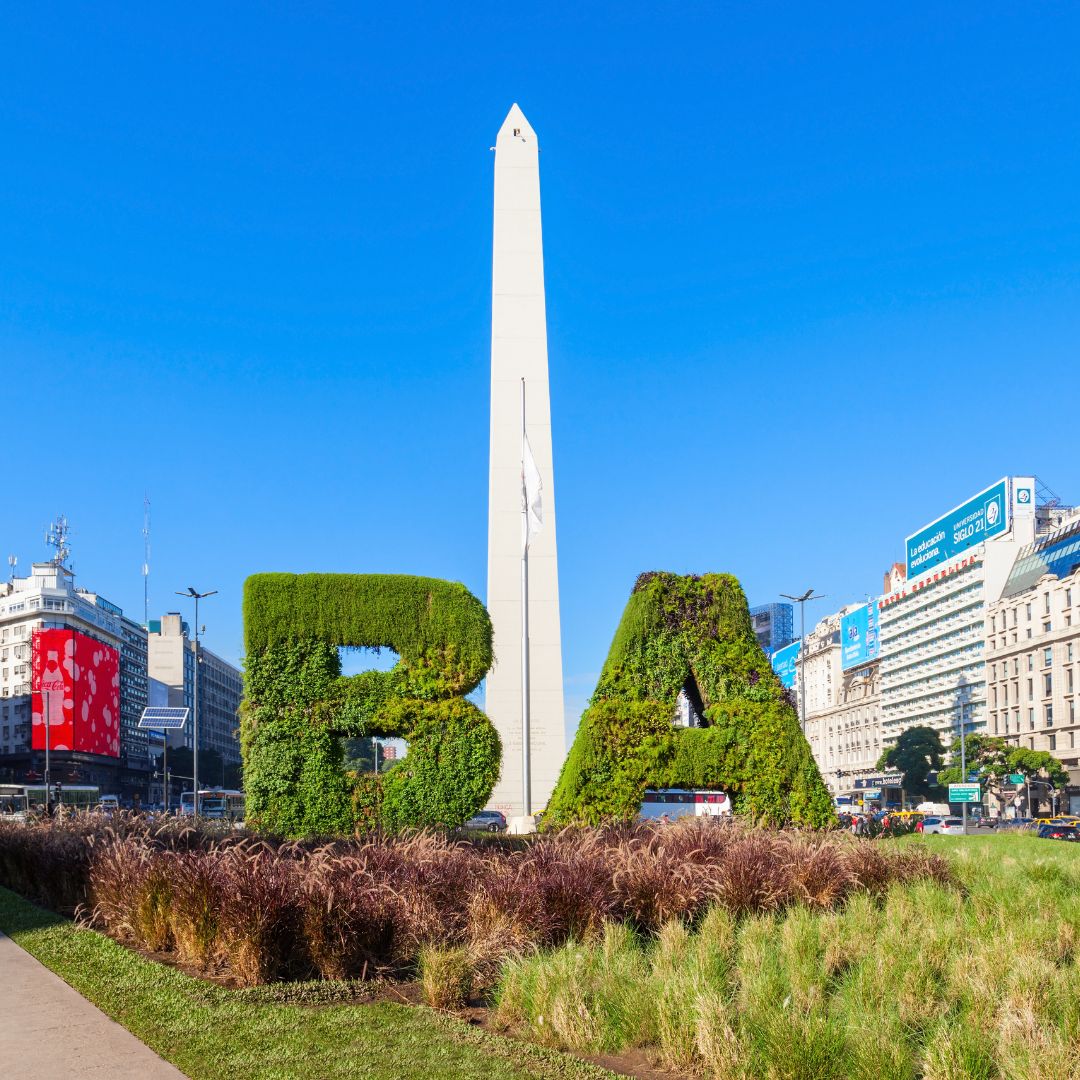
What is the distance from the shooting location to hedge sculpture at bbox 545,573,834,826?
1989 cm

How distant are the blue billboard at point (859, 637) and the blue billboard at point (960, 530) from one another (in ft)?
36.1

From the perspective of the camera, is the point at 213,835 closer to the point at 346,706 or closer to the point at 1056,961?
the point at 346,706

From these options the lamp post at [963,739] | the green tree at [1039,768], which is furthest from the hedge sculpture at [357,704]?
the green tree at [1039,768]

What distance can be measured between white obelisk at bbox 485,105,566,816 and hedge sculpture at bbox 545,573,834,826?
16.2m

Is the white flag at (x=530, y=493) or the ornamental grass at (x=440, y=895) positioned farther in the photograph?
the white flag at (x=530, y=493)

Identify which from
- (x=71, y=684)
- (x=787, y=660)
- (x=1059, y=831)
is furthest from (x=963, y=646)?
(x=71, y=684)

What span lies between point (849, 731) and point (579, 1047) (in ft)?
517

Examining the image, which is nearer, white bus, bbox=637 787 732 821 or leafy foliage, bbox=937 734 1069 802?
white bus, bbox=637 787 732 821

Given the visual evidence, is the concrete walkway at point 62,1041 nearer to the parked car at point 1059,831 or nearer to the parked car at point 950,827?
the parked car at point 1059,831

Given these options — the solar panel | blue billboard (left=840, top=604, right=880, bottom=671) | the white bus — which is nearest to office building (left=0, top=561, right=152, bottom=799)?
the solar panel

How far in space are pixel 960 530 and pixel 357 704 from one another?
121 meters

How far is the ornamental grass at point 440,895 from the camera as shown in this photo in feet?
32.2

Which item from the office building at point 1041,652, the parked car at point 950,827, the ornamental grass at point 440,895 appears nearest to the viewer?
the ornamental grass at point 440,895

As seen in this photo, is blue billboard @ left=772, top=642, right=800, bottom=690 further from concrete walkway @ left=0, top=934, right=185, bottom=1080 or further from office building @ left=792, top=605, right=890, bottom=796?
concrete walkway @ left=0, top=934, right=185, bottom=1080
